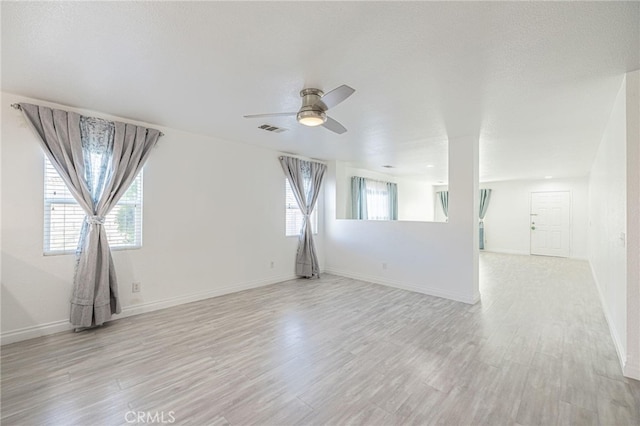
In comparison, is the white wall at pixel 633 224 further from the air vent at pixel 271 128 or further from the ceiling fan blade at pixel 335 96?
the air vent at pixel 271 128

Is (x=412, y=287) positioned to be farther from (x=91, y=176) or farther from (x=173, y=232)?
(x=91, y=176)

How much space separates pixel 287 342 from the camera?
108 inches

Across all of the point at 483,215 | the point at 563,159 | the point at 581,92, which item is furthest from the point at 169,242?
the point at 483,215

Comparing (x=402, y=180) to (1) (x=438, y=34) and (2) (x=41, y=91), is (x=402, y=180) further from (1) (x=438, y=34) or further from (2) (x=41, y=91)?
(2) (x=41, y=91)

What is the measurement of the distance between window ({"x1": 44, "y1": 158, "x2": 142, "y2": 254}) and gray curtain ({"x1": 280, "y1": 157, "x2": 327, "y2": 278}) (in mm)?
2676

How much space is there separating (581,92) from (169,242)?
4909 mm

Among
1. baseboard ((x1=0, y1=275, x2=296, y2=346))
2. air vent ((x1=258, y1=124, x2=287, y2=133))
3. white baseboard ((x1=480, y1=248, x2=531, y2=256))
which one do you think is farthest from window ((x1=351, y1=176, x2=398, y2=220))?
white baseboard ((x1=480, y1=248, x2=531, y2=256))

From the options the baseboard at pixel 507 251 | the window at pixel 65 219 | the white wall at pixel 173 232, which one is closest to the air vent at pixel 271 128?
the white wall at pixel 173 232

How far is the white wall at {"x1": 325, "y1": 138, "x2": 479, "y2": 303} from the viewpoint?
400cm

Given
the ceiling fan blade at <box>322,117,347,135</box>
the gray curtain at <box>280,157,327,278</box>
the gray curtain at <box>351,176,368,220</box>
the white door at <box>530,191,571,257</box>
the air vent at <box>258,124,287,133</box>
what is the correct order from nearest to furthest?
the ceiling fan blade at <box>322,117,347,135</box> → the air vent at <box>258,124,287,133</box> → the gray curtain at <box>280,157,327,278</box> → the gray curtain at <box>351,176,368,220</box> → the white door at <box>530,191,571,257</box>

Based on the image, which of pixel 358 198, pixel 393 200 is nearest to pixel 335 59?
pixel 358 198

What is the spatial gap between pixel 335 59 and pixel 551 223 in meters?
9.47

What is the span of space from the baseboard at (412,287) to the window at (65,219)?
3795 mm

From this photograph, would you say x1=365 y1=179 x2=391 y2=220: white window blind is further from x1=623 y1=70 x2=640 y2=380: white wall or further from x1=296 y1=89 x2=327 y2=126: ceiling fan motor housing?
x1=623 y1=70 x2=640 y2=380: white wall
